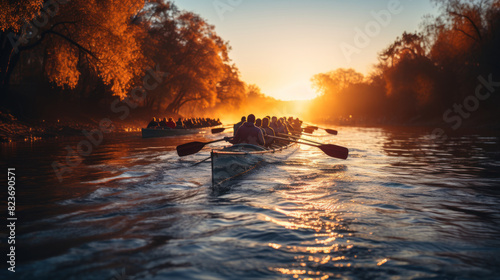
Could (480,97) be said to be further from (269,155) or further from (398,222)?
(398,222)

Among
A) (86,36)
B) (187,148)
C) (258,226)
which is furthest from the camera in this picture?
(86,36)

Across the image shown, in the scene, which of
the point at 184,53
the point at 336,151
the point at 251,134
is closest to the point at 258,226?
the point at 251,134

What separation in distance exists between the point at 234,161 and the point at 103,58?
55.2 ft

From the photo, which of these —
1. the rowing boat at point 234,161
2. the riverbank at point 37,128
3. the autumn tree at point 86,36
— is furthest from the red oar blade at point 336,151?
the riverbank at point 37,128

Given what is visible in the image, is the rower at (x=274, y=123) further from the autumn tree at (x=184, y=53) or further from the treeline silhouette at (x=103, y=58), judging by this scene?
the autumn tree at (x=184, y=53)

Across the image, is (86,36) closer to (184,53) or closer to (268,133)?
(268,133)

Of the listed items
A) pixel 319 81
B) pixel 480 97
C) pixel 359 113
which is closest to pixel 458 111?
pixel 480 97

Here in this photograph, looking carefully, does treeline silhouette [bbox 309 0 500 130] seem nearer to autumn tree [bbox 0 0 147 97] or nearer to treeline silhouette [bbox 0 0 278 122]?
treeline silhouette [bbox 0 0 278 122]

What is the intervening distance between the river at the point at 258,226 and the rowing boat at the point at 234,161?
29 centimetres

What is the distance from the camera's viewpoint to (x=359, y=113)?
81688 mm

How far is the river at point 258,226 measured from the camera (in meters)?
4.50

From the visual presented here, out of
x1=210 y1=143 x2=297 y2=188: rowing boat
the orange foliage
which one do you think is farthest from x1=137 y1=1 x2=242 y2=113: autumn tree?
x1=210 y1=143 x2=297 y2=188: rowing boat

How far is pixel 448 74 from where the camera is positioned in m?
48.7

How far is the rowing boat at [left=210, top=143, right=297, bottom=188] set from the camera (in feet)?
29.9
